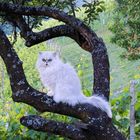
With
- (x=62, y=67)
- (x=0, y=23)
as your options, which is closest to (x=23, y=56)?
(x=0, y=23)

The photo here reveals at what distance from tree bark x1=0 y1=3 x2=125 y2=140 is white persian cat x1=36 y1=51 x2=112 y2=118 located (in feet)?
0.25

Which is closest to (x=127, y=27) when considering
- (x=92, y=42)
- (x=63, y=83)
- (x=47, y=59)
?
(x=47, y=59)

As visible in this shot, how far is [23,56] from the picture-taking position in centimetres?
2077

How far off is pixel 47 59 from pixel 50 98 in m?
1.06

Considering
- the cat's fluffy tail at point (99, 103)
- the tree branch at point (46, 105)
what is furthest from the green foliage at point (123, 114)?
the tree branch at point (46, 105)

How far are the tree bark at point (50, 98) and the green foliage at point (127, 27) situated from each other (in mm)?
7809

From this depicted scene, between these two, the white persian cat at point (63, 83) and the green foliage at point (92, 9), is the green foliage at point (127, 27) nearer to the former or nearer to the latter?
the green foliage at point (92, 9)

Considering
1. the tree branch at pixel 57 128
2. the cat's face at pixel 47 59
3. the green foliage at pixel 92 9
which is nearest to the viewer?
the tree branch at pixel 57 128

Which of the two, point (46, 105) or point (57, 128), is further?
point (46, 105)

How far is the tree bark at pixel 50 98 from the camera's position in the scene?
308cm

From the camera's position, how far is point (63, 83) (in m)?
3.52

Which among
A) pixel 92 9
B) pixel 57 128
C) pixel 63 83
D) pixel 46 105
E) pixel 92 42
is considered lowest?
pixel 57 128

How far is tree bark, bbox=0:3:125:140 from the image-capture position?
10.1 feet

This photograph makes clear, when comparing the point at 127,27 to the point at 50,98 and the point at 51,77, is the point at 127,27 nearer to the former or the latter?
the point at 51,77
